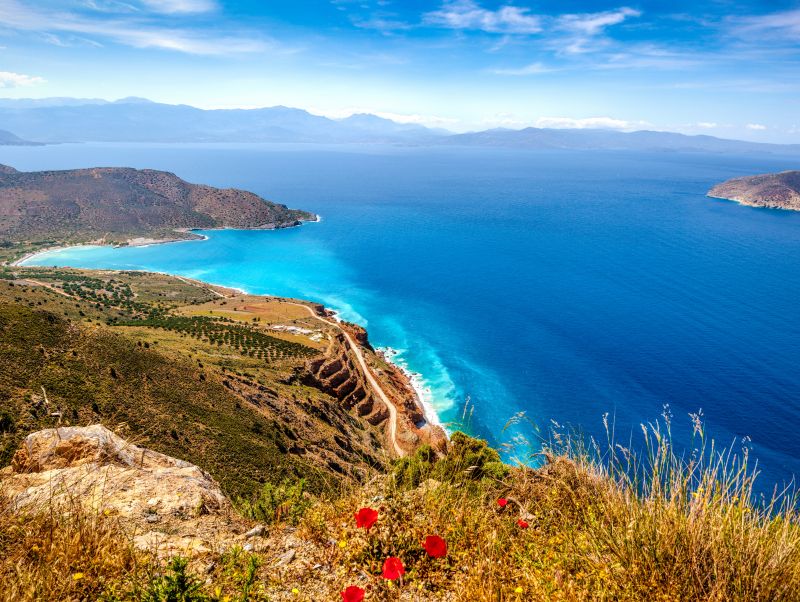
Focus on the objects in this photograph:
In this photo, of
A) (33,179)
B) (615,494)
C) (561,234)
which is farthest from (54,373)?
(33,179)

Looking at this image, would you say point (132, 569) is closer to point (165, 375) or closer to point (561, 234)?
point (165, 375)

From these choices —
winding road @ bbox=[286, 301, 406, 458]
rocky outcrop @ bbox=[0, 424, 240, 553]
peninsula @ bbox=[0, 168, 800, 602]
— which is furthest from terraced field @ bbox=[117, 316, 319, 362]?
rocky outcrop @ bbox=[0, 424, 240, 553]

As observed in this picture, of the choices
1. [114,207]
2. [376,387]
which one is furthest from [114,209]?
[376,387]

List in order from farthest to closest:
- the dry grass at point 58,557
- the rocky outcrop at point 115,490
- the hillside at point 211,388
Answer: the hillside at point 211,388 < the rocky outcrop at point 115,490 < the dry grass at point 58,557

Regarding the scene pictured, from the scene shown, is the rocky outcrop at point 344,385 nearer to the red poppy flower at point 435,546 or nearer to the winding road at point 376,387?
the winding road at point 376,387

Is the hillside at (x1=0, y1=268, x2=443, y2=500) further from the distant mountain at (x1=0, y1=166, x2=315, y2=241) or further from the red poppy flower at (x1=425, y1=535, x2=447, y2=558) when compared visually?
the distant mountain at (x1=0, y1=166, x2=315, y2=241)

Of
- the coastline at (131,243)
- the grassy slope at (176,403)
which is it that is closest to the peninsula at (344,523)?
the grassy slope at (176,403)
